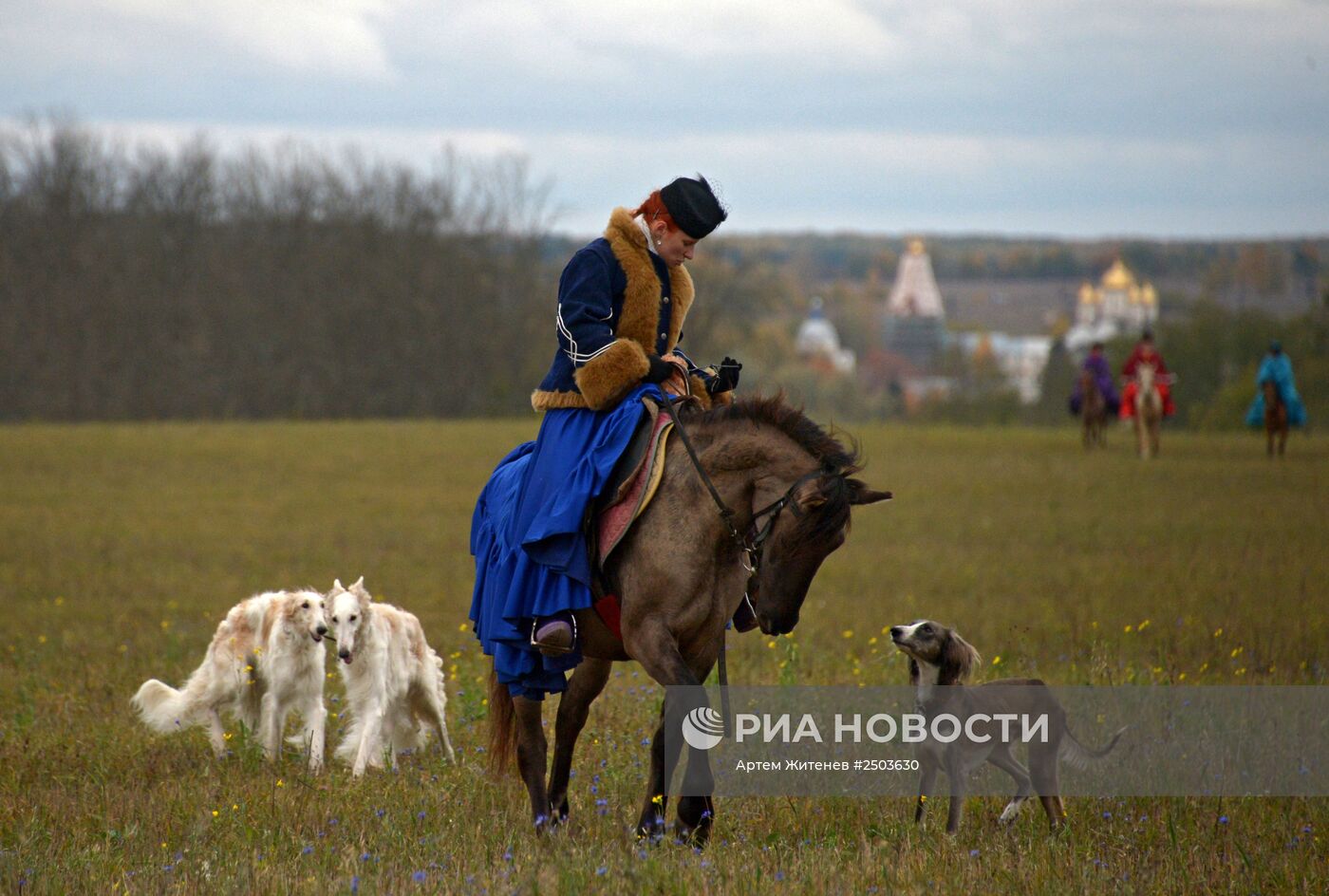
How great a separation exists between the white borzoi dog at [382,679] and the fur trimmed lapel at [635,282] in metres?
2.74

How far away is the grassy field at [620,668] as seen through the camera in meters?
5.43

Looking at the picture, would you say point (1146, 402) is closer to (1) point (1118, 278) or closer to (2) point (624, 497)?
(2) point (624, 497)

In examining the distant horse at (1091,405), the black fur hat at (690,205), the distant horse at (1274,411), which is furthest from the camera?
the distant horse at (1091,405)

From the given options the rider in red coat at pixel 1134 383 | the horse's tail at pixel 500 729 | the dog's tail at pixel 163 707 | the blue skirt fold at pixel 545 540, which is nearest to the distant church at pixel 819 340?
the rider in red coat at pixel 1134 383

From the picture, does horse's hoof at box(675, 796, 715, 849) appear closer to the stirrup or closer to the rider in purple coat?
the stirrup

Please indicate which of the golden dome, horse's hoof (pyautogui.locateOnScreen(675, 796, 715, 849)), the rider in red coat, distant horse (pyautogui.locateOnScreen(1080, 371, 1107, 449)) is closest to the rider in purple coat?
distant horse (pyautogui.locateOnScreen(1080, 371, 1107, 449))

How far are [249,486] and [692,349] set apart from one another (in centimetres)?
4207

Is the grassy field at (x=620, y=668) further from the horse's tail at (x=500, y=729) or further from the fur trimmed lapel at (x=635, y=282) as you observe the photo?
the fur trimmed lapel at (x=635, y=282)

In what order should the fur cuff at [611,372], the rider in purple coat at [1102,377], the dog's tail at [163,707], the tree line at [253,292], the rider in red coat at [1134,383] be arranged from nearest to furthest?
1. the fur cuff at [611,372]
2. the dog's tail at [163,707]
3. the rider in red coat at [1134,383]
4. the rider in purple coat at [1102,377]
5. the tree line at [253,292]

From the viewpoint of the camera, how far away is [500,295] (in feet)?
221

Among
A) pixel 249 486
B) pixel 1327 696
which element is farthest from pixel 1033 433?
pixel 1327 696

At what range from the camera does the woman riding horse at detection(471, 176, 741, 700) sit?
19.1ft

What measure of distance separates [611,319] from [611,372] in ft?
1.25

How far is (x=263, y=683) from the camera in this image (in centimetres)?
868
